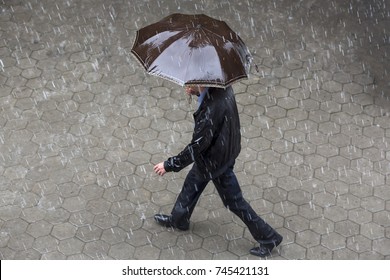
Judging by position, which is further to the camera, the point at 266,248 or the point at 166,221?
the point at 166,221

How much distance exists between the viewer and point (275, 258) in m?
7.53

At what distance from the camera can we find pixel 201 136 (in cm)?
663

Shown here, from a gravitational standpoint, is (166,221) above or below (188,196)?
below

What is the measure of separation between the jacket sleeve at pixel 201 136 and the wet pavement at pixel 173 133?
47.8 inches

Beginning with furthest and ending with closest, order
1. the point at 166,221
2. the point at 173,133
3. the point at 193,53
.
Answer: the point at 173,133 → the point at 166,221 → the point at 193,53

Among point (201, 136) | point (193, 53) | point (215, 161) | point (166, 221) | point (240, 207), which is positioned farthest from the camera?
point (166, 221)

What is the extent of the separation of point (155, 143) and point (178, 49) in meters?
2.52

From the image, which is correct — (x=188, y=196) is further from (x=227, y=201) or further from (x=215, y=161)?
(x=215, y=161)

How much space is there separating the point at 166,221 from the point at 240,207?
0.95 metres

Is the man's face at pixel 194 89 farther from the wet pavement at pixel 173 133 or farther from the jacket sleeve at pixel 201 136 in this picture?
the wet pavement at pixel 173 133

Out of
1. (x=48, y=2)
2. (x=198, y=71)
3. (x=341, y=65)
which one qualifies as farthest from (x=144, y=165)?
(x=48, y=2)

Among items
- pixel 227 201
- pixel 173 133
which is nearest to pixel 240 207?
pixel 227 201

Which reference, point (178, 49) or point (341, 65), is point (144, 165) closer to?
point (178, 49)

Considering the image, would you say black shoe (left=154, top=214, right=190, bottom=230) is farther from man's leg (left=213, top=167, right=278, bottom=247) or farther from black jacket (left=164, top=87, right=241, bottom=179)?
black jacket (left=164, top=87, right=241, bottom=179)
